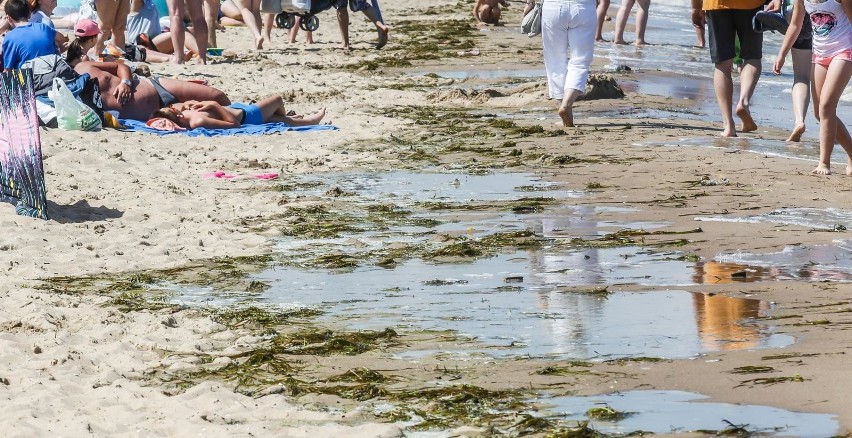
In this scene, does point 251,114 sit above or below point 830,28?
below

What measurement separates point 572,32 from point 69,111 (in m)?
4.05

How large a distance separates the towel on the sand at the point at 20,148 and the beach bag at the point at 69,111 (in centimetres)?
263

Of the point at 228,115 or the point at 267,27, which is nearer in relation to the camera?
the point at 228,115

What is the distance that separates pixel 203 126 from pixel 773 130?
15.6 ft

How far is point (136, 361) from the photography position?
4715 millimetres

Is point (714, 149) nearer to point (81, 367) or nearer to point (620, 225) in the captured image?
point (620, 225)

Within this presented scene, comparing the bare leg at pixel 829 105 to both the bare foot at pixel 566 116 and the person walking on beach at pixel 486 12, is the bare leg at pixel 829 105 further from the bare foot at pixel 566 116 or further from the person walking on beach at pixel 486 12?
the person walking on beach at pixel 486 12

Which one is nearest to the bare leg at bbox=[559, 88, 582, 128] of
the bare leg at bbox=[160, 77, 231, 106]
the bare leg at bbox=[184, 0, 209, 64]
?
the bare leg at bbox=[160, 77, 231, 106]

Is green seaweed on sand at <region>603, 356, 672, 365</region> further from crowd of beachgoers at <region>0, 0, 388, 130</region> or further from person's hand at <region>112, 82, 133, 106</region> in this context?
person's hand at <region>112, 82, 133, 106</region>

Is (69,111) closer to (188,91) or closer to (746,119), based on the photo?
(188,91)

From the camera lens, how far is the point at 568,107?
10391 millimetres

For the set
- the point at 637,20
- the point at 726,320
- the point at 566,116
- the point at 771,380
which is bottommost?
the point at 637,20

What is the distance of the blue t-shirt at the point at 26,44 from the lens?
33.0 feet

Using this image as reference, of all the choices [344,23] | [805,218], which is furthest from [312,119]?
[344,23]
